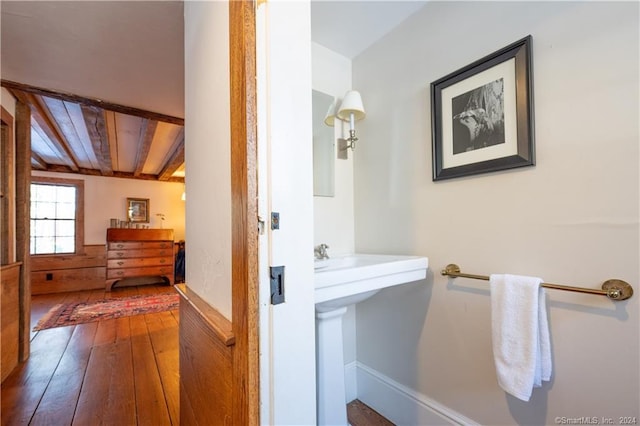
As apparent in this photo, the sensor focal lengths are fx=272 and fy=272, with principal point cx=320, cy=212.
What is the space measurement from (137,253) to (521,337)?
5340mm

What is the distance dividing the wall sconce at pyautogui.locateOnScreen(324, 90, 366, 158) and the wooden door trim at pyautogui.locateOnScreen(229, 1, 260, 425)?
959mm

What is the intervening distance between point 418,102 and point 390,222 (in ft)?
2.16

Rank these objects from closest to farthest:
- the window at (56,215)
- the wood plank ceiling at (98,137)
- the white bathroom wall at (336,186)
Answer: the white bathroom wall at (336,186) < the wood plank ceiling at (98,137) < the window at (56,215)

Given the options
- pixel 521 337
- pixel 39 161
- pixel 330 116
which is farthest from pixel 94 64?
pixel 39 161

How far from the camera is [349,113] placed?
1574 mm

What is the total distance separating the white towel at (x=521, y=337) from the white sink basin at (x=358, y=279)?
1.18ft

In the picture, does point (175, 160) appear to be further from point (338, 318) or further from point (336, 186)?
point (338, 318)

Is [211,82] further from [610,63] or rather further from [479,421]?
[479,421]

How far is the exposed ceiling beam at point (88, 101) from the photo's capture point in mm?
1835

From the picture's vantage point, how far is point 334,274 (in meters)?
0.97

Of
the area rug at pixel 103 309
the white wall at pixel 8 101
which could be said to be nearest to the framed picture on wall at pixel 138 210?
the area rug at pixel 103 309

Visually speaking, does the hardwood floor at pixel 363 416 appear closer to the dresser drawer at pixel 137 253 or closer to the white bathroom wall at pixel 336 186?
the white bathroom wall at pixel 336 186

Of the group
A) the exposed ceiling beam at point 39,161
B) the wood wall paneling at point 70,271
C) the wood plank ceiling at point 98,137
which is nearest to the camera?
the wood plank ceiling at point 98,137

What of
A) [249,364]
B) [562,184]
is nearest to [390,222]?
[562,184]
